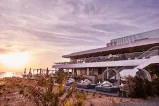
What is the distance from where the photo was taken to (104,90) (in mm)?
14625

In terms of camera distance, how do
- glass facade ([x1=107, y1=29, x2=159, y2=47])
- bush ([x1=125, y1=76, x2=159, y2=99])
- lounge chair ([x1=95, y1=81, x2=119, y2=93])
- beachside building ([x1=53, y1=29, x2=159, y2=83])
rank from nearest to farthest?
1. bush ([x1=125, y1=76, x2=159, y2=99])
2. lounge chair ([x1=95, y1=81, x2=119, y2=93])
3. beachside building ([x1=53, y1=29, x2=159, y2=83])
4. glass facade ([x1=107, y1=29, x2=159, y2=47])

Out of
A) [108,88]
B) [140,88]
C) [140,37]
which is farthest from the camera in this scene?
[140,37]

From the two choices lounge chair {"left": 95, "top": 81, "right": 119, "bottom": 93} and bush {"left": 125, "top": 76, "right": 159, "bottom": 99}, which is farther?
lounge chair {"left": 95, "top": 81, "right": 119, "bottom": 93}

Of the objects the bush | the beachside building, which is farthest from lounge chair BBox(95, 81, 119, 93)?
the beachside building

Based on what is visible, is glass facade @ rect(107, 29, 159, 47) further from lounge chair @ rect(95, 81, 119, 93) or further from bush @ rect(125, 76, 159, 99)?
bush @ rect(125, 76, 159, 99)

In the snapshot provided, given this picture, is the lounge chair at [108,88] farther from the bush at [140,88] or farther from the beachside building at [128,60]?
the beachside building at [128,60]

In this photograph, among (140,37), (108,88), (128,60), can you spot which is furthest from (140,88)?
(140,37)

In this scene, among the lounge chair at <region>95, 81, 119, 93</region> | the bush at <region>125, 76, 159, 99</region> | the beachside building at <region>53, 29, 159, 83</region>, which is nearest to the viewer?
the bush at <region>125, 76, 159, 99</region>

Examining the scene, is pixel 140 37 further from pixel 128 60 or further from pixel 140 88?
pixel 140 88

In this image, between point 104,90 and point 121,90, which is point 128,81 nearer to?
point 121,90

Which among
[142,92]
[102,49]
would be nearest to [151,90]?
[142,92]

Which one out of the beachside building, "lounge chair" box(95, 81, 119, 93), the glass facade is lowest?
"lounge chair" box(95, 81, 119, 93)

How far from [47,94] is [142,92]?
10306 millimetres

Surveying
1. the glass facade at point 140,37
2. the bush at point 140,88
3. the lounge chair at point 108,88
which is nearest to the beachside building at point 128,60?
the glass facade at point 140,37
